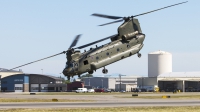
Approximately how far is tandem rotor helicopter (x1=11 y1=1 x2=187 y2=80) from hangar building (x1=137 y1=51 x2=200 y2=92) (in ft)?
412

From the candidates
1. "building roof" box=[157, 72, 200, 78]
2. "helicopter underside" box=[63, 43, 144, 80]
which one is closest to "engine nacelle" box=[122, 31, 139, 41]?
"helicopter underside" box=[63, 43, 144, 80]

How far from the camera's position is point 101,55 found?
59.6 m

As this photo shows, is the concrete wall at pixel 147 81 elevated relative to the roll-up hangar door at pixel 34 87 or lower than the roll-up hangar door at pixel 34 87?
elevated

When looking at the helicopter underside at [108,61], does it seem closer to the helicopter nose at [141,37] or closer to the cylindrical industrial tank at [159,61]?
the helicopter nose at [141,37]

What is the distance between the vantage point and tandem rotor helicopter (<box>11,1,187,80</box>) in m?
59.7

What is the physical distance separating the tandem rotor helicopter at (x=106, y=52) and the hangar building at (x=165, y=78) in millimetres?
125438

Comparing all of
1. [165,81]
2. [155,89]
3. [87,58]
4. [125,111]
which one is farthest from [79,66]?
[165,81]

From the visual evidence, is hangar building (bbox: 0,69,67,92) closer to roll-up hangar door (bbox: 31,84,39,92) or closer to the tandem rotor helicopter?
roll-up hangar door (bbox: 31,84,39,92)

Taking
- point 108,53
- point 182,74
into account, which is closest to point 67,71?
point 108,53

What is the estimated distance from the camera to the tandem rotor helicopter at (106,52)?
59719mm

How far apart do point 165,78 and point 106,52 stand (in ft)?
437

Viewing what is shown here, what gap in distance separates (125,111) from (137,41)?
15.1 metres

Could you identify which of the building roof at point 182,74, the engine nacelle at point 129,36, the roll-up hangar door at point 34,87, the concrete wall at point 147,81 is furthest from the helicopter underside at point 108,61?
the building roof at point 182,74

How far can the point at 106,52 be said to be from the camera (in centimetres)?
5966
